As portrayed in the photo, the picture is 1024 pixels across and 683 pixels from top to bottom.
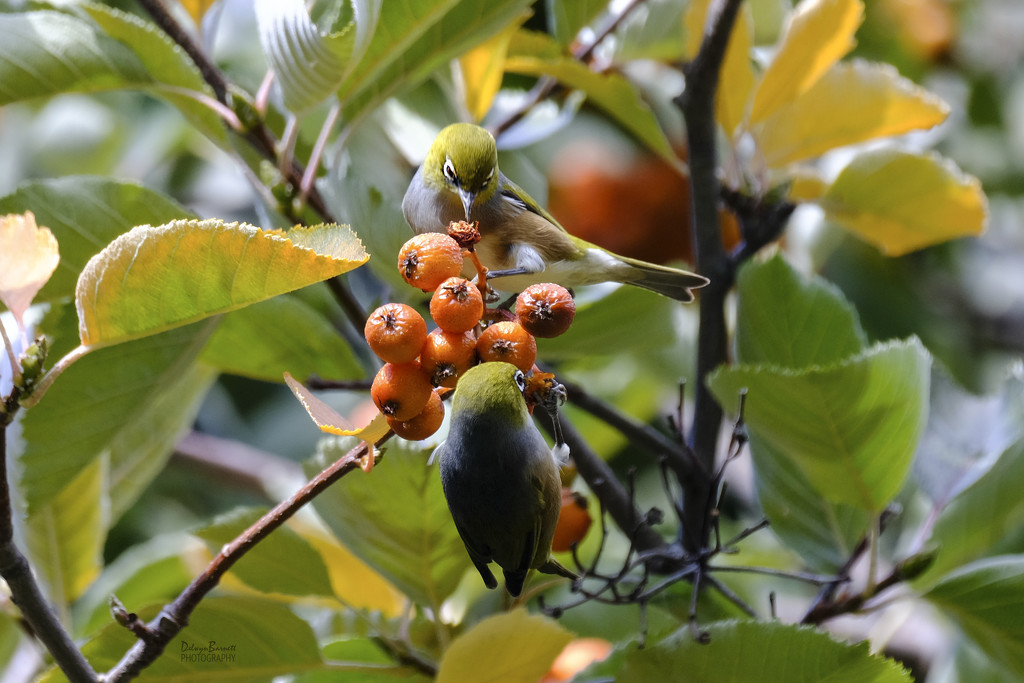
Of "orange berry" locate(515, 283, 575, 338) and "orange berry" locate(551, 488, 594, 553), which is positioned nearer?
"orange berry" locate(515, 283, 575, 338)

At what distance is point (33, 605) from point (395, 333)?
A: 0.41 m

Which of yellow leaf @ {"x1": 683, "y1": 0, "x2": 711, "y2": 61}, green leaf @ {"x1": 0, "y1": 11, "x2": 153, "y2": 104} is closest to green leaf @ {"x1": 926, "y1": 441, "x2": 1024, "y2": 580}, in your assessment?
yellow leaf @ {"x1": 683, "y1": 0, "x2": 711, "y2": 61}

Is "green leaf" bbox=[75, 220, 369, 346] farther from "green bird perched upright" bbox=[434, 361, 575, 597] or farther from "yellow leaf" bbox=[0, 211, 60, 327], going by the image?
"green bird perched upright" bbox=[434, 361, 575, 597]

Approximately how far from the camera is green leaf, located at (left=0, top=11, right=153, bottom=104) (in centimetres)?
100

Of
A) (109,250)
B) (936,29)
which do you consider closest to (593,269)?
(109,250)

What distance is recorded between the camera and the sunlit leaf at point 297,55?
0.90m

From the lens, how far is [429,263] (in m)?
0.62

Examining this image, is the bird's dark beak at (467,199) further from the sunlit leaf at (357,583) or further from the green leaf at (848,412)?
the sunlit leaf at (357,583)

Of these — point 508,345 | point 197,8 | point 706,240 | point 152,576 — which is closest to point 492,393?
point 508,345

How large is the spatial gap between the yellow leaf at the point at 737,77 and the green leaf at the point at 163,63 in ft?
2.32

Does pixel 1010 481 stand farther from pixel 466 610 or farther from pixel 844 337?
pixel 466 610

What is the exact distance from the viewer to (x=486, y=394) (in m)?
0.59

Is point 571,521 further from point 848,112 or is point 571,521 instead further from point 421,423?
point 848,112

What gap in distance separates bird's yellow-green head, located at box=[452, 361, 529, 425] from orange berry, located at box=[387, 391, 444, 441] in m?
0.03
